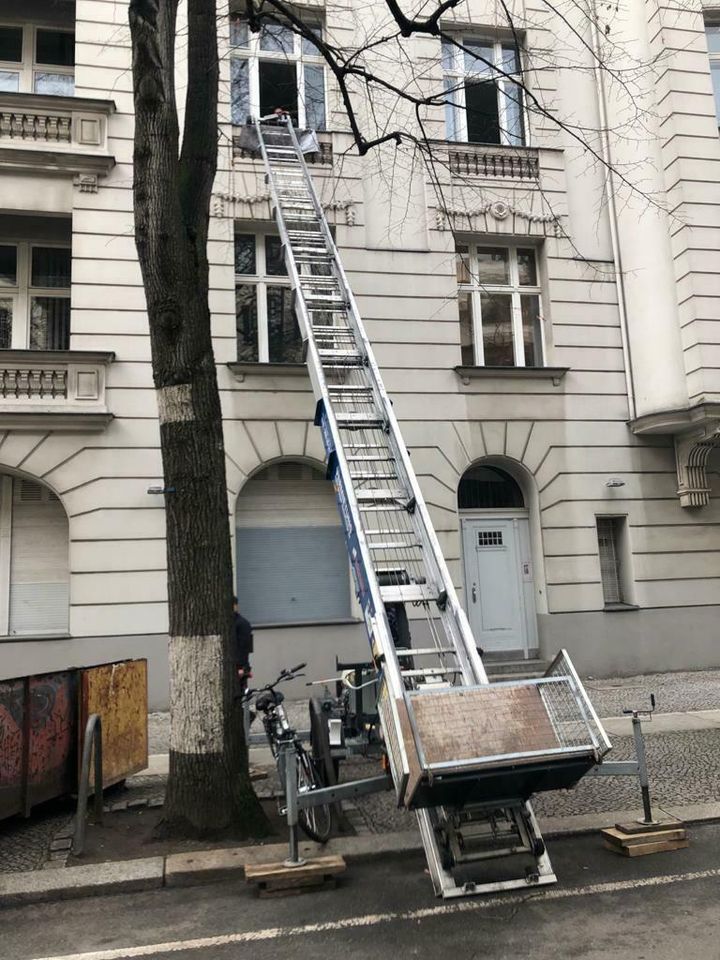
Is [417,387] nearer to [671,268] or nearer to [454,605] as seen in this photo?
[671,268]

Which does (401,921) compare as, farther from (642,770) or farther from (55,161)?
(55,161)

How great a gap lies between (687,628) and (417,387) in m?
6.12

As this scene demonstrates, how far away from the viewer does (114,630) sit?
11.0m

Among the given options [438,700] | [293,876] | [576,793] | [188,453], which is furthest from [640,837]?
[188,453]

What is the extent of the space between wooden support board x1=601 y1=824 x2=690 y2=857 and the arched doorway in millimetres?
6966

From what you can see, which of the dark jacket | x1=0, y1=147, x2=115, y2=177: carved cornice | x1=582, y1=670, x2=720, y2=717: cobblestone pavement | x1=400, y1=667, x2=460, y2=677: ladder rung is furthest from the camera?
x1=0, y1=147, x2=115, y2=177: carved cornice

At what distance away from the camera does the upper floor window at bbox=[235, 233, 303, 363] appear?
12594 mm

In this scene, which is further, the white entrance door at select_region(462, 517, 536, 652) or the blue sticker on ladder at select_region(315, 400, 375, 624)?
the white entrance door at select_region(462, 517, 536, 652)

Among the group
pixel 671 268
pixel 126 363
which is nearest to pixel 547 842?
pixel 126 363

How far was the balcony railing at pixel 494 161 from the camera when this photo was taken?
43.9ft

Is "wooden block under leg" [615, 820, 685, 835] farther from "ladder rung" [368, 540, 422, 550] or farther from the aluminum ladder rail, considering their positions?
→ "ladder rung" [368, 540, 422, 550]

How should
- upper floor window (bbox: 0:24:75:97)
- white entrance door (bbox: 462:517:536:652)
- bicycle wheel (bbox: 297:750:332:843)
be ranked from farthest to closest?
upper floor window (bbox: 0:24:75:97), white entrance door (bbox: 462:517:536:652), bicycle wheel (bbox: 297:750:332:843)

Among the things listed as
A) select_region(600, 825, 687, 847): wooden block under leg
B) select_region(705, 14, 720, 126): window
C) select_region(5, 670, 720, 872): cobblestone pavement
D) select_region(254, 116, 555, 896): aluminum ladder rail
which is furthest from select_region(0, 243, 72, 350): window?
select_region(705, 14, 720, 126): window

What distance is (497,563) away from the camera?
1295 cm
